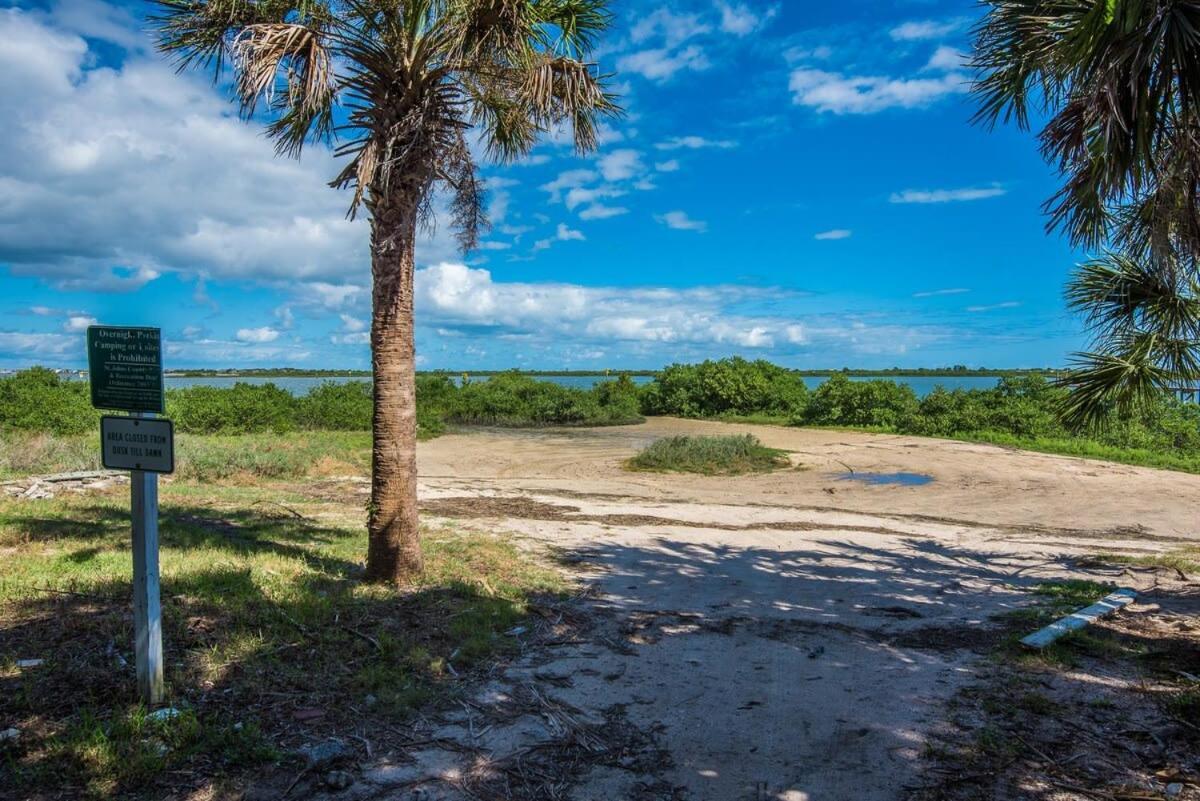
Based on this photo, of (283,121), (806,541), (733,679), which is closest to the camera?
(733,679)

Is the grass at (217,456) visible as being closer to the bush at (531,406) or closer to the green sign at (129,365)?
the green sign at (129,365)

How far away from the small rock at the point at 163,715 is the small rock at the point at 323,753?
67cm

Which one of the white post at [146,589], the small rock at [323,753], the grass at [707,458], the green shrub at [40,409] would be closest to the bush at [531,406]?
the grass at [707,458]

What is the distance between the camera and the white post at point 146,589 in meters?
3.64

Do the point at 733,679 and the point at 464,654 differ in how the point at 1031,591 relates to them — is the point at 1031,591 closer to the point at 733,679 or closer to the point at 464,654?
the point at 733,679

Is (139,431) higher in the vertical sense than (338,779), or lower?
higher

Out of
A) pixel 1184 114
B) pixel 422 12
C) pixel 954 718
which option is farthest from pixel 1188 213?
pixel 422 12

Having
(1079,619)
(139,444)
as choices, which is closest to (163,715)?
(139,444)

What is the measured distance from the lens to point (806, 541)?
396 inches

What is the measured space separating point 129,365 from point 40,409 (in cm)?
1814

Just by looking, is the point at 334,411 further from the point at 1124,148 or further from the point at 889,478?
the point at 1124,148

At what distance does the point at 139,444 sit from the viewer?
11.8ft

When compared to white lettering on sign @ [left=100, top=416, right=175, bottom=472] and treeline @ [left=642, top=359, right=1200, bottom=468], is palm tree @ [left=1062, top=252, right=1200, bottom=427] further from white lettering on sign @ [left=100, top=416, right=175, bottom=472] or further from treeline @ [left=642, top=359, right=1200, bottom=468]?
white lettering on sign @ [left=100, top=416, right=175, bottom=472]

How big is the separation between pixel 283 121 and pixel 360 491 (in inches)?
330
